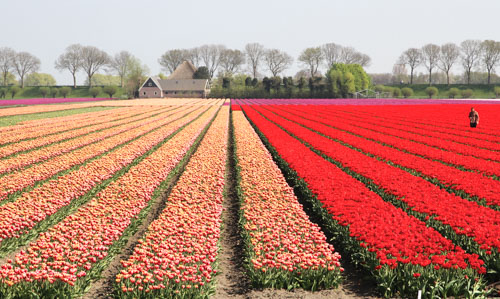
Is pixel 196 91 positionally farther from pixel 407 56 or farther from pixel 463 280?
pixel 463 280

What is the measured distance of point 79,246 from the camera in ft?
24.6

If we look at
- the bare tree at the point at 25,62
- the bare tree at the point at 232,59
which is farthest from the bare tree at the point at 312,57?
the bare tree at the point at 25,62

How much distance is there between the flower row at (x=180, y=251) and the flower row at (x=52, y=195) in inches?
112

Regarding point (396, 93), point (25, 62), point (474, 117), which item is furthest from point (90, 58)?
point (474, 117)

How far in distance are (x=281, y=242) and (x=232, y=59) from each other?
496ft

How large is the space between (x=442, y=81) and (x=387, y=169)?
7076 inches

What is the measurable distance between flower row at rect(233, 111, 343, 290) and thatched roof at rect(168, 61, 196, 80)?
139807 millimetres

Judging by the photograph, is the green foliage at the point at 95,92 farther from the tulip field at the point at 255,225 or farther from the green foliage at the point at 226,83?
the tulip field at the point at 255,225

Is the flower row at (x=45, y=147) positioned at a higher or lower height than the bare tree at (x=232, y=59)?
lower

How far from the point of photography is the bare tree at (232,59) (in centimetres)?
15412

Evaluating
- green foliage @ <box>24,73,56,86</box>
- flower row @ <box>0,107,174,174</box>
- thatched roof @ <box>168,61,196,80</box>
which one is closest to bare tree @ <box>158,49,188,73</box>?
thatched roof @ <box>168,61,196,80</box>

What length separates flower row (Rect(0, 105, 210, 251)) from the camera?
8.93 m

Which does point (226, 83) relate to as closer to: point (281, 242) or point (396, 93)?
point (396, 93)

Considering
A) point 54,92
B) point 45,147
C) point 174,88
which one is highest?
point 174,88
